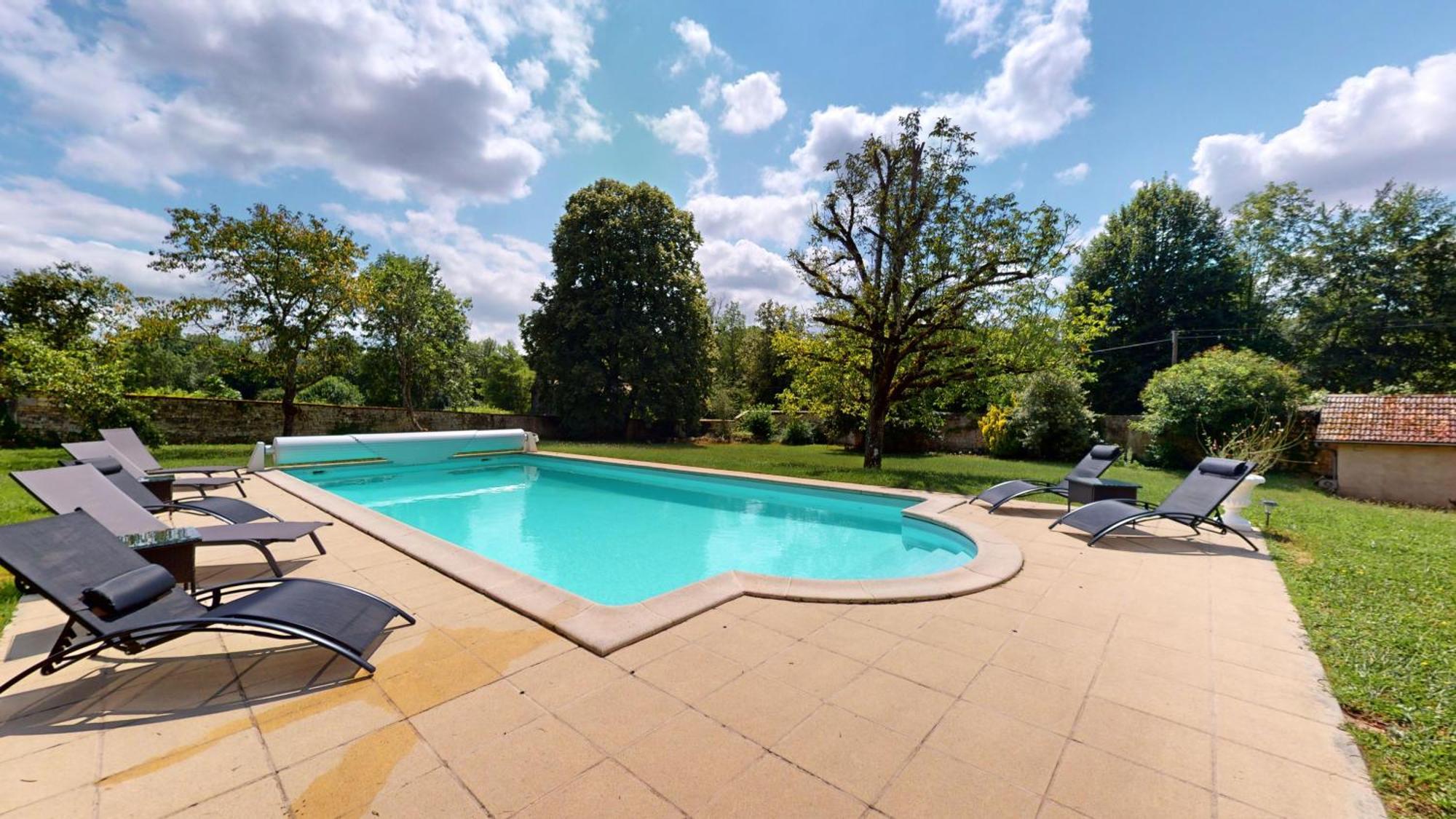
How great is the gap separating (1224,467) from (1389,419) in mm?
9046

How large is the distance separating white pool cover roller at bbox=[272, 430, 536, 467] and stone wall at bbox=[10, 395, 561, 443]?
4.11m

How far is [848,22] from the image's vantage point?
9320mm

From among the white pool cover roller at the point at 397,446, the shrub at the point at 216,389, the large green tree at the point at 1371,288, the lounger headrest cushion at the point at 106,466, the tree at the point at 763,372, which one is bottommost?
the white pool cover roller at the point at 397,446

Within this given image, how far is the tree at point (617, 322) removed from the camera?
854 inches

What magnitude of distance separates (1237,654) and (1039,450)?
1456cm

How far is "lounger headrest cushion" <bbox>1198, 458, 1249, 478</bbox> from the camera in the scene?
544 centimetres

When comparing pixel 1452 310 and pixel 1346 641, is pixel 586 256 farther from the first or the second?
pixel 1452 310

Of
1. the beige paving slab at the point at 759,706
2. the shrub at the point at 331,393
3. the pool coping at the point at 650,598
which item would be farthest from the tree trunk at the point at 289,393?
the beige paving slab at the point at 759,706

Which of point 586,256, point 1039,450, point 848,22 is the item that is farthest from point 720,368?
point 848,22

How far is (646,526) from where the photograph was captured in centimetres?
817

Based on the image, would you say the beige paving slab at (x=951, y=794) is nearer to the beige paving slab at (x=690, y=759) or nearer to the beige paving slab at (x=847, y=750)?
the beige paving slab at (x=847, y=750)

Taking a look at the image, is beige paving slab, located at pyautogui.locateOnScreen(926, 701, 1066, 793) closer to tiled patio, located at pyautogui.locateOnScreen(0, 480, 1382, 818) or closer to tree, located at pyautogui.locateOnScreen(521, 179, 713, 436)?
tiled patio, located at pyautogui.locateOnScreen(0, 480, 1382, 818)

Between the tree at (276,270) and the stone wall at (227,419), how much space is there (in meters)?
2.08

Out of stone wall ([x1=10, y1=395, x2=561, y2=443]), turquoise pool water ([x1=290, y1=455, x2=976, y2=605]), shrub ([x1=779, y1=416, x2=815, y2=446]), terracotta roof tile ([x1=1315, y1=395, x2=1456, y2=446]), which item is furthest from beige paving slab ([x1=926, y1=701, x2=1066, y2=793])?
shrub ([x1=779, y1=416, x2=815, y2=446])
